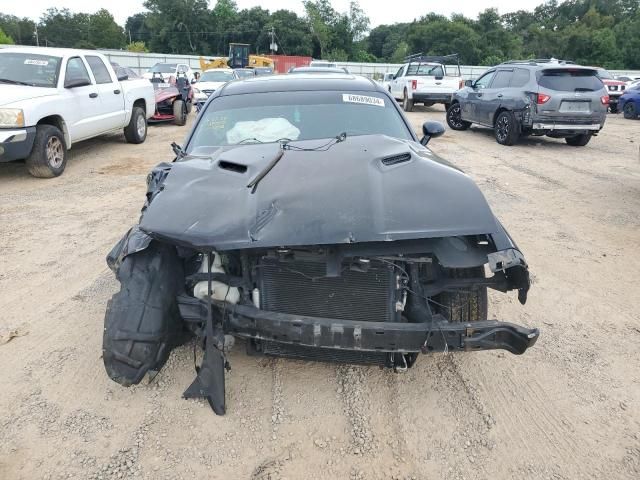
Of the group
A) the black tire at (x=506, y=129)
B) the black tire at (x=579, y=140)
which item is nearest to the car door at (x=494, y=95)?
the black tire at (x=506, y=129)

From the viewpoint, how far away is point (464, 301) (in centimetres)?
300

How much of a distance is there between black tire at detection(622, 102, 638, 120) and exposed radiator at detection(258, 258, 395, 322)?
1920 centimetres

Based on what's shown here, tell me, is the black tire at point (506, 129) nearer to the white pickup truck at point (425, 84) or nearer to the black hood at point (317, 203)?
the white pickup truck at point (425, 84)

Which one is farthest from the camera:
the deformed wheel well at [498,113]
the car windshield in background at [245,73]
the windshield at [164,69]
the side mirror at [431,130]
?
the windshield at [164,69]

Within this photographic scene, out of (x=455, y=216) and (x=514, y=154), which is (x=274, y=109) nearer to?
(x=455, y=216)

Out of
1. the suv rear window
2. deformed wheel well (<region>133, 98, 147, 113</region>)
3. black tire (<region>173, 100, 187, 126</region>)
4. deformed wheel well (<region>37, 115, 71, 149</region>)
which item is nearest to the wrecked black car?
deformed wheel well (<region>37, 115, 71, 149</region>)

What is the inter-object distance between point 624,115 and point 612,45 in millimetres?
36667

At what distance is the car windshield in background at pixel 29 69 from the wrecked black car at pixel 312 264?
612 cm

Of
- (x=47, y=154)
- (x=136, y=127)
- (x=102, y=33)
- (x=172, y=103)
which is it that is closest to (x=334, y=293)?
(x=47, y=154)

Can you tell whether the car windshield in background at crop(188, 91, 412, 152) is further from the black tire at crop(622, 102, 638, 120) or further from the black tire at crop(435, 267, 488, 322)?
the black tire at crop(622, 102, 638, 120)

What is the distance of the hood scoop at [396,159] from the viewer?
299 centimetres

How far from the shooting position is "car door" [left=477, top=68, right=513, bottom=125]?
1170 centimetres

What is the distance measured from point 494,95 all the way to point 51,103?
9.29 m

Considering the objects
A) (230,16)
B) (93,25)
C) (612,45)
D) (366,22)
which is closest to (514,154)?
(612,45)
